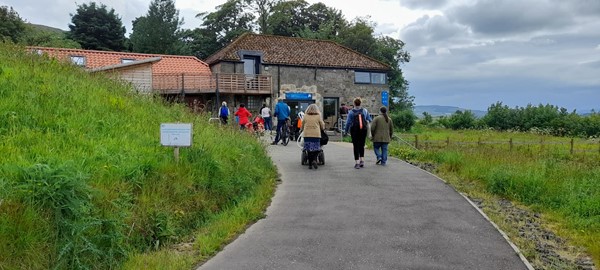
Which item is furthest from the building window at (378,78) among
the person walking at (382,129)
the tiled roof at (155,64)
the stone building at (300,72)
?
the person walking at (382,129)

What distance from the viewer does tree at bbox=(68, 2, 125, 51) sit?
142ft

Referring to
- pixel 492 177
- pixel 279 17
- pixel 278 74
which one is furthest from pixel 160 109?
pixel 279 17

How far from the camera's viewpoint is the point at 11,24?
34.1m

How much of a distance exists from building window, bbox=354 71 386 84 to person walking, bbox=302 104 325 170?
80.6ft

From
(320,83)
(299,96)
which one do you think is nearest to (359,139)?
(299,96)

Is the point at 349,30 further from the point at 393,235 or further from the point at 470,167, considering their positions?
the point at 393,235

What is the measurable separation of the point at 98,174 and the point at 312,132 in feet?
20.1

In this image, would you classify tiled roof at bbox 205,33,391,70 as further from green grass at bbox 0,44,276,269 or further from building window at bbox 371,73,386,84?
green grass at bbox 0,44,276,269

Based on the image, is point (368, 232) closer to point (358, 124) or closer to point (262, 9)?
point (358, 124)

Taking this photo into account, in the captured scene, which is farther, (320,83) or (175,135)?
(320,83)

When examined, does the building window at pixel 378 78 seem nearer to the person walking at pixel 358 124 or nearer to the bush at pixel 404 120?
the bush at pixel 404 120

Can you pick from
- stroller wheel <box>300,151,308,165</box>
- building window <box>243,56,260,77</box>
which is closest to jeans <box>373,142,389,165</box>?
stroller wheel <box>300,151,308,165</box>

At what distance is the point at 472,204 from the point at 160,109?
7.50 meters

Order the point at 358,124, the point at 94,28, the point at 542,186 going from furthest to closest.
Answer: the point at 94,28
the point at 358,124
the point at 542,186
